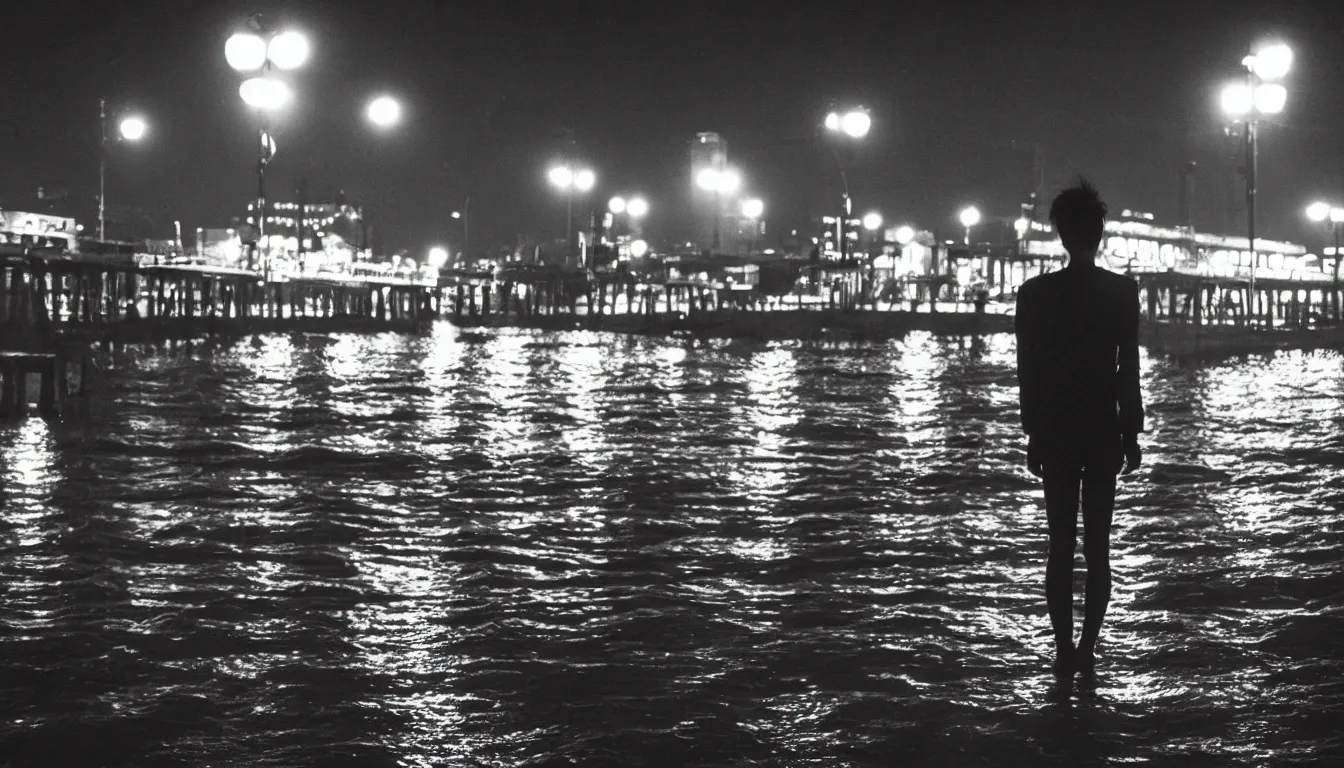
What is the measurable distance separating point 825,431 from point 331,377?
34.4ft

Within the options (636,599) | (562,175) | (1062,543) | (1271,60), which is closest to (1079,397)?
(1062,543)

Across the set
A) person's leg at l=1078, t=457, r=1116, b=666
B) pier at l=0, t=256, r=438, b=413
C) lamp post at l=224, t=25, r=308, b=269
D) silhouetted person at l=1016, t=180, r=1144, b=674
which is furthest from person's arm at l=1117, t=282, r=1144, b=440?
lamp post at l=224, t=25, r=308, b=269

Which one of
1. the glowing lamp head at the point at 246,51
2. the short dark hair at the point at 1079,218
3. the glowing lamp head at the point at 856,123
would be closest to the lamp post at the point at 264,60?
the glowing lamp head at the point at 246,51

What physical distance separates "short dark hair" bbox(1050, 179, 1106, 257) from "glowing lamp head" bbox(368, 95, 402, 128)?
115 feet

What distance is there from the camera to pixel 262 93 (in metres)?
33.8

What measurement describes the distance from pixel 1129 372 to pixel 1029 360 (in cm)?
36

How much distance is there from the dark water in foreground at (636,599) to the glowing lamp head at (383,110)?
25.4m

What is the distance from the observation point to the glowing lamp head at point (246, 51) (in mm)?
34062

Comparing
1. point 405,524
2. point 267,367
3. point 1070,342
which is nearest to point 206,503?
point 405,524

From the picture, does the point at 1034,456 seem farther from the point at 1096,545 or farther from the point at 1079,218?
the point at 1079,218

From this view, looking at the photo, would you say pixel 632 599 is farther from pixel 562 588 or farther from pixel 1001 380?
pixel 1001 380

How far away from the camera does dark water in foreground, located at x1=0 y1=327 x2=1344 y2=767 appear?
14.0 feet

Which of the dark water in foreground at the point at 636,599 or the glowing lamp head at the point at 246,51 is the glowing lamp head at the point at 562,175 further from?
the dark water in foreground at the point at 636,599

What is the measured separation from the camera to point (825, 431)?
1414 centimetres
